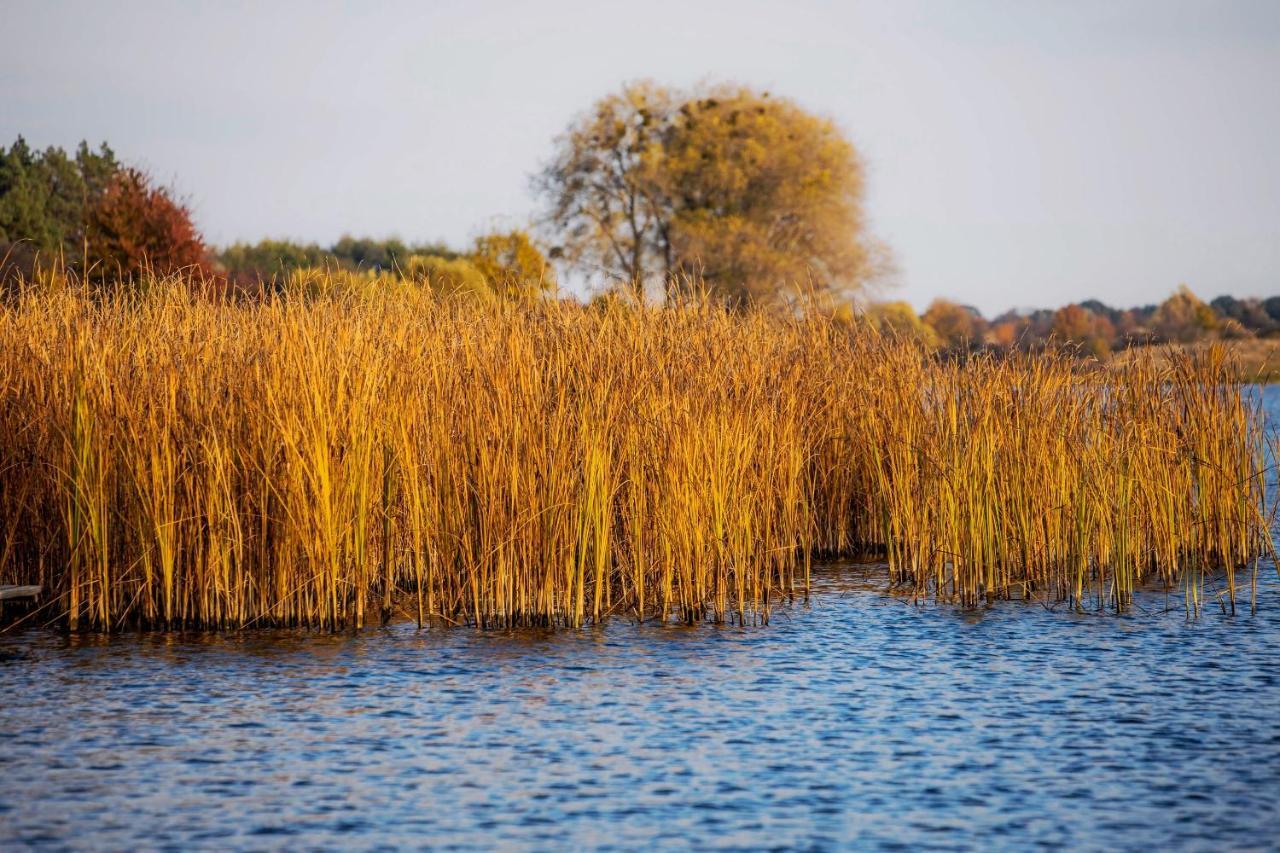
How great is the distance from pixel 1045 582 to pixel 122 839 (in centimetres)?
717

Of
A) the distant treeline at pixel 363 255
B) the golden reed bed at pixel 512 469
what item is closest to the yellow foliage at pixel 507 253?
the distant treeline at pixel 363 255

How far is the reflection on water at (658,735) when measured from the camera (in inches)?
228

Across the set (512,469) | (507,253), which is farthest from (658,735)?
(507,253)

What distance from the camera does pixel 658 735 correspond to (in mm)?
7055

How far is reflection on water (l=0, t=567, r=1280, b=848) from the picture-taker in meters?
5.80

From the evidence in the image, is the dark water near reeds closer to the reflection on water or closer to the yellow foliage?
the reflection on water

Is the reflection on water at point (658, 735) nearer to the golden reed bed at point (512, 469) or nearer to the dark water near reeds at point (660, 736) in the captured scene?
the dark water near reeds at point (660, 736)

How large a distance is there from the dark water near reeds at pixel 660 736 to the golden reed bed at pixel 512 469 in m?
0.43

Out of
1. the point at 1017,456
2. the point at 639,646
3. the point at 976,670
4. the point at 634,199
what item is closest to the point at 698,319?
the point at 1017,456

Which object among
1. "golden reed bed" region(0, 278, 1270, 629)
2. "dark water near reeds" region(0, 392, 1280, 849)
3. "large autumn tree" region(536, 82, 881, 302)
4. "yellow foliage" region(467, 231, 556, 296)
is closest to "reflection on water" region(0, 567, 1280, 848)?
"dark water near reeds" region(0, 392, 1280, 849)

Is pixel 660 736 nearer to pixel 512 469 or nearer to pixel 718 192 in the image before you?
pixel 512 469

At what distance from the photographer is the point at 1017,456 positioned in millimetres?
10203

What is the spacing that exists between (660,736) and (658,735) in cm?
2

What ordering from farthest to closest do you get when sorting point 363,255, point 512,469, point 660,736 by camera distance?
point 363,255 < point 512,469 < point 660,736
